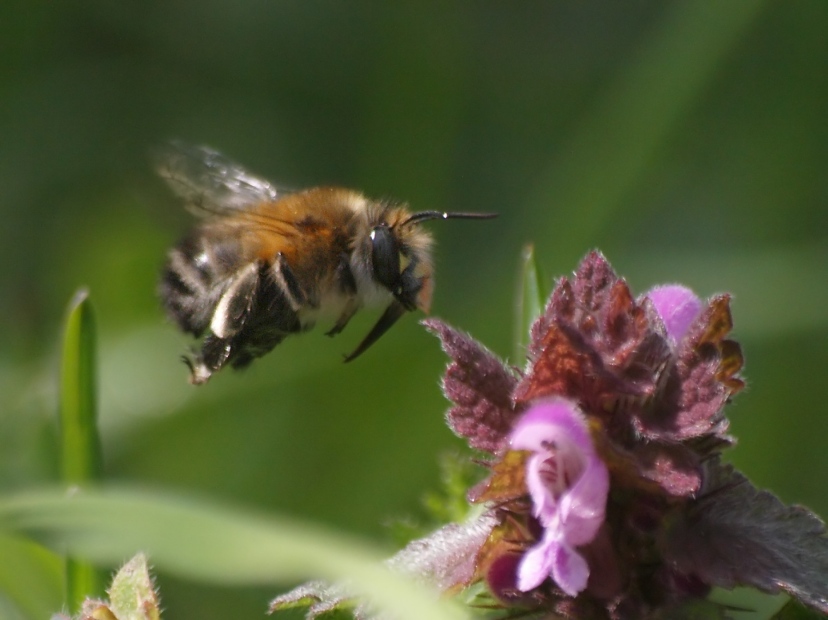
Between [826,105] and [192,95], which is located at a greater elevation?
[192,95]

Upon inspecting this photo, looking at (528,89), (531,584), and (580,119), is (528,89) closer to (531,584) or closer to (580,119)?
(580,119)

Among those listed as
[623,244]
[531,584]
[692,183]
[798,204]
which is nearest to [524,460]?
[531,584]

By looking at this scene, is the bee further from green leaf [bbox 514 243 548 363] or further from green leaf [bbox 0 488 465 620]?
green leaf [bbox 0 488 465 620]

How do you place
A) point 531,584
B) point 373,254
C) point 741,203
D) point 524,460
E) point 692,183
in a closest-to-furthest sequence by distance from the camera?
point 531,584 < point 524,460 < point 373,254 < point 741,203 < point 692,183

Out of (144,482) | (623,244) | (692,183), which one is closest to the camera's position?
(144,482)

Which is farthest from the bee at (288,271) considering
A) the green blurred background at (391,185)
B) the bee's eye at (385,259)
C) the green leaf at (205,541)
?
the green leaf at (205,541)

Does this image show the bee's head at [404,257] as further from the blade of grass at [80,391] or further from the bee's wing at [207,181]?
the blade of grass at [80,391]

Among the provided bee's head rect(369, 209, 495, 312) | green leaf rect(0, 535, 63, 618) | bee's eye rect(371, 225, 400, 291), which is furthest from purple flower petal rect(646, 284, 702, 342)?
green leaf rect(0, 535, 63, 618)

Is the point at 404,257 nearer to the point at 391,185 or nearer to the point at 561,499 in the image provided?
the point at 561,499
